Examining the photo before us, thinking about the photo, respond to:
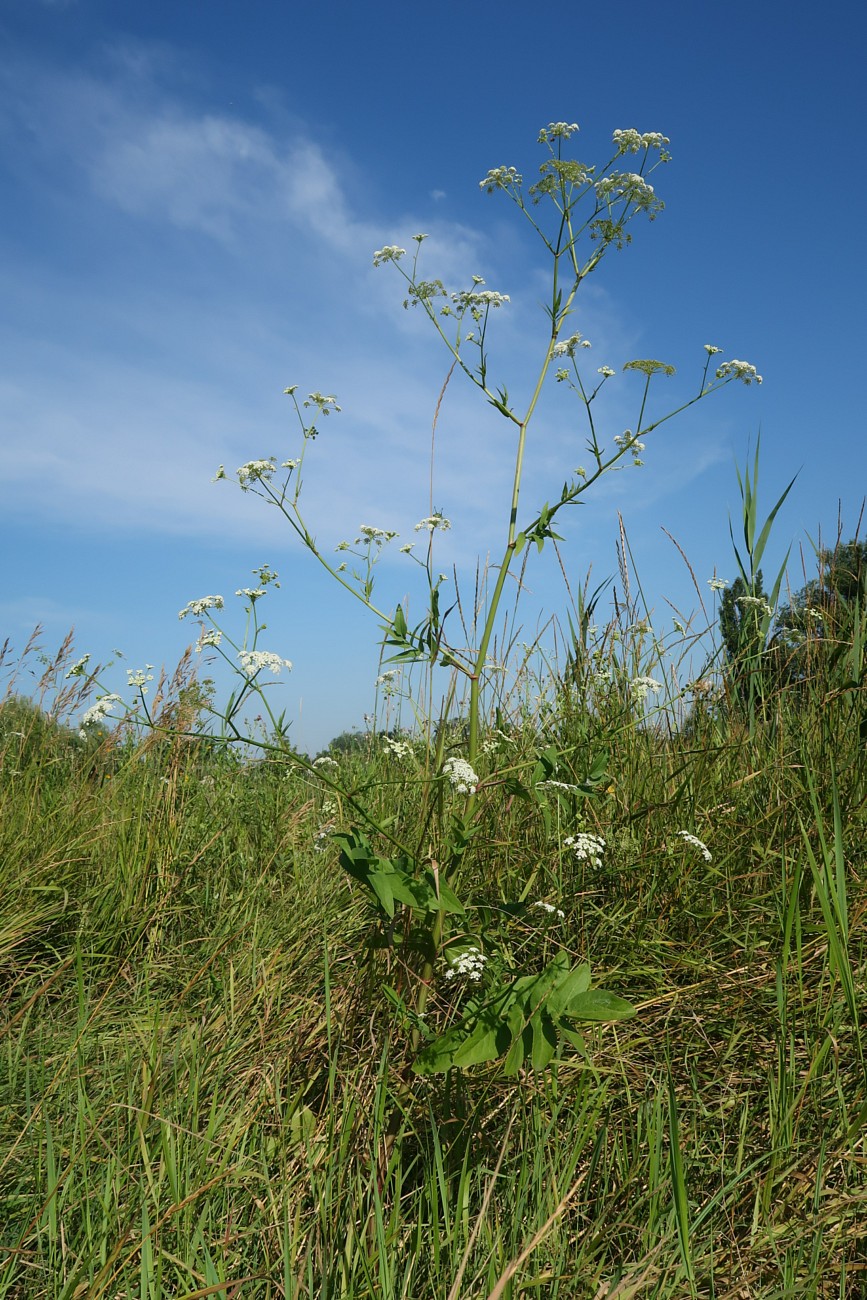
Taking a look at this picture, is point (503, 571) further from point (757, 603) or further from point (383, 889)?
point (757, 603)

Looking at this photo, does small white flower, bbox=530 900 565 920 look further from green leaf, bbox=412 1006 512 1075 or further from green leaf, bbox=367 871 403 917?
green leaf, bbox=367 871 403 917

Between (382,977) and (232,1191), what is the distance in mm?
601

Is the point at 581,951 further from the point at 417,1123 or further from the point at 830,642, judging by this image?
the point at 830,642

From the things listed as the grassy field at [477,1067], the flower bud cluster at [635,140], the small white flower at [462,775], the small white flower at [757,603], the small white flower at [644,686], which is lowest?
the grassy field at [477,1067]

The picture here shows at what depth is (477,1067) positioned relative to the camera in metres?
2.21

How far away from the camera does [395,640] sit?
6.77ft

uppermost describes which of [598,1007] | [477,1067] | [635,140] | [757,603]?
[635,140]

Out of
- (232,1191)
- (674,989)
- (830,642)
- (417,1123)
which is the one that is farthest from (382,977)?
(830,642)

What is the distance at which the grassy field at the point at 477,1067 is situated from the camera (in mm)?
1721

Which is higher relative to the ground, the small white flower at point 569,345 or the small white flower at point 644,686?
the small white flower at point 569,345

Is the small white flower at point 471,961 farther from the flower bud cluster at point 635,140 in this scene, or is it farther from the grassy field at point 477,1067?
the flower bud cluster at point 635,140

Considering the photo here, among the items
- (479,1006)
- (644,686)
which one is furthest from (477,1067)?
(644,686)

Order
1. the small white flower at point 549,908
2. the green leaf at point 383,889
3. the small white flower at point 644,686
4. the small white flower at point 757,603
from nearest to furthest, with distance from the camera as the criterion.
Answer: the green leaf at point 383,889 < the small white flower at point 549,908 < the small white flower at point 644,686 < the small white flower at point 757,603

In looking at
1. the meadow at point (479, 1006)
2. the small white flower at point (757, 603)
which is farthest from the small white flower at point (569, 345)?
the small white flower at point (757, 603)
